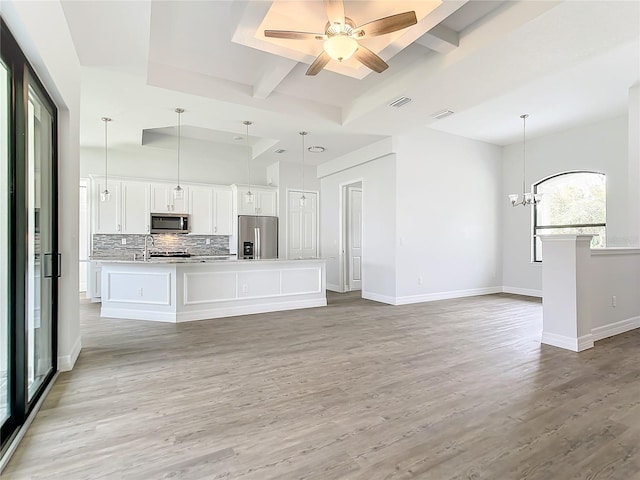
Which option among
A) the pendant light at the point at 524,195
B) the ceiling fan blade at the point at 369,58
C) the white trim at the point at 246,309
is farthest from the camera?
the pendant light at the point at 524,195

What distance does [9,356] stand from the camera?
78.9 inches

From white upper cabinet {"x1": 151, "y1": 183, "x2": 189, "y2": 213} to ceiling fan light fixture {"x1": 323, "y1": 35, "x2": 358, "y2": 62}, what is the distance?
5.27 metres

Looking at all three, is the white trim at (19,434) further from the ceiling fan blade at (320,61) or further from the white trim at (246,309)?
the ceiling fan blade at (320,61)

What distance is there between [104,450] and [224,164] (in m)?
6.81

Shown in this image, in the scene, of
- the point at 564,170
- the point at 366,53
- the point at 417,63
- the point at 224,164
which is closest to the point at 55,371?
the point at 366,53

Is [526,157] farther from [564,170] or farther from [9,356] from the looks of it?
[9,356]

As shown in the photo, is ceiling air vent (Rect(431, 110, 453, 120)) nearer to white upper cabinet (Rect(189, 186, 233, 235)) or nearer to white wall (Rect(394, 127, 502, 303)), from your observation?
white wall (Rect(394, 127, 502, 303))

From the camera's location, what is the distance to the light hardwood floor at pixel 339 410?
1.76 meters

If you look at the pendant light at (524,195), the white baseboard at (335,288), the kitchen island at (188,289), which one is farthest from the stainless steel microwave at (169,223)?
the pendant light at (524,195)

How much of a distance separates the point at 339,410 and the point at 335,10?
9.72 feet

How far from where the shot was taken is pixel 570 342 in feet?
11.7

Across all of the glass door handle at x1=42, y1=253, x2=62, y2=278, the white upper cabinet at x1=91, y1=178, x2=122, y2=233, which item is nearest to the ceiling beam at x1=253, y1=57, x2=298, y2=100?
the glass door handle at x1=42, y1=253, x2=62, y2=278

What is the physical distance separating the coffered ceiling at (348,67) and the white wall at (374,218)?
2.34 feet

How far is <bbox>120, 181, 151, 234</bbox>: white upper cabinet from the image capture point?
6.89 m
